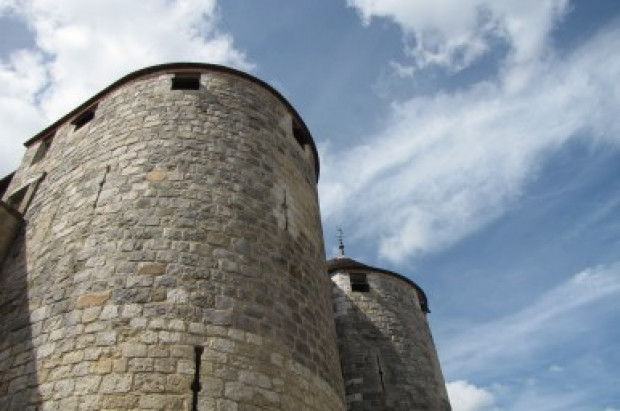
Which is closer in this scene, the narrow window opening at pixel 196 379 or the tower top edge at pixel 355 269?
the narrow window opening at pixel 196 379

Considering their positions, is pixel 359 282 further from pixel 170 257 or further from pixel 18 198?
pixel 170 257

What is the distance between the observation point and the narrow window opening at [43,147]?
8.09m

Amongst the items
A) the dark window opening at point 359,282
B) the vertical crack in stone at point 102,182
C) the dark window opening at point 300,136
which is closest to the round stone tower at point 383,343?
the dark window opening at point 359,282

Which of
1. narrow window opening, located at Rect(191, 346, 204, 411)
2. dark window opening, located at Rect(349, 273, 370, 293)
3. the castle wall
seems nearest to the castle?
narrow window opening, located at Rect(191, 346, 204, 411)

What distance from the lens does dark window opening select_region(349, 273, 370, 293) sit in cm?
1262

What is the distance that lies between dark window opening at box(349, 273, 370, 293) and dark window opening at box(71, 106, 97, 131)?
7.34 meters

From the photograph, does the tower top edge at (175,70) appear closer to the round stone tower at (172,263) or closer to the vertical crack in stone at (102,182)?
the round stone tower at (172,263)

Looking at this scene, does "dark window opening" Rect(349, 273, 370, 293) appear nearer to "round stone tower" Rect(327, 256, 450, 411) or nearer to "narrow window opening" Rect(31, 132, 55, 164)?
"round stone tower" Rect(327, 256, 450, 411)

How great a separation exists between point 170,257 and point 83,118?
4011mm

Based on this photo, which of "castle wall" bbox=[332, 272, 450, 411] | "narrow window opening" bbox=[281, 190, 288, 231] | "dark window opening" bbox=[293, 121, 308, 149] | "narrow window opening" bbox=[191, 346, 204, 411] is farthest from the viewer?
"castle wall" bbox=[332, 272, 450, 411]

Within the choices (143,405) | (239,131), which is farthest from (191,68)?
(143,405)

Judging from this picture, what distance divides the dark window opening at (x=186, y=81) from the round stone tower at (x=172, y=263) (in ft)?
0.06

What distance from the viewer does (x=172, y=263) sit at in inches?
195

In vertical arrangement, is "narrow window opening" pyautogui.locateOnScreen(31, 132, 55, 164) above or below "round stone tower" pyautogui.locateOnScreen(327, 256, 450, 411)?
above
